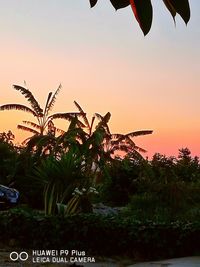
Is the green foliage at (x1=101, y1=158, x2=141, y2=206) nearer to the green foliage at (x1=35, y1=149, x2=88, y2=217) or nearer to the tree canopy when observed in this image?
the green foliage at (x1=35, y1=149, x2=88, y2=217)

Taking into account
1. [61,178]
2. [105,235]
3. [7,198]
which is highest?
[61,178]

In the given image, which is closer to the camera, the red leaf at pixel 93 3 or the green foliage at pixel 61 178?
the red leaf at pixel 93 3

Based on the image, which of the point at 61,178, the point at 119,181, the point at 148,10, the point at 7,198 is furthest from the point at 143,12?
the point at 119,181

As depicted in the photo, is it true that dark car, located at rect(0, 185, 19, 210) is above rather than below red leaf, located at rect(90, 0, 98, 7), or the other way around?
above

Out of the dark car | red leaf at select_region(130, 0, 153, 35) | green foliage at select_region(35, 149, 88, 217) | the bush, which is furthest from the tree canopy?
the dark car

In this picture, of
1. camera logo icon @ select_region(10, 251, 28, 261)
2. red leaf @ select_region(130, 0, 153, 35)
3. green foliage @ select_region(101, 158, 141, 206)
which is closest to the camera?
red leaf @ select_region(130, 0, 153, 35)

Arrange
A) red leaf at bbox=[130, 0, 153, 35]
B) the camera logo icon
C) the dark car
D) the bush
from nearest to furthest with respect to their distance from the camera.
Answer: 1. red leaf at bbox=[130, 0, 153, 35]
2. the camera logo icon
3. the bush
4. the dark car

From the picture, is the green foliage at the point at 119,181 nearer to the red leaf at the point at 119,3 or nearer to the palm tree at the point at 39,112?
the palm tree at the point at 39,112

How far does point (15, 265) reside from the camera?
22.1 ft

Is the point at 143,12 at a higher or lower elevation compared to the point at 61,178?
lower

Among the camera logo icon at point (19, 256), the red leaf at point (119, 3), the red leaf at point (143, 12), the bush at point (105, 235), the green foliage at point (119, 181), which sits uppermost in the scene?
the green foliage at point (119, 181)

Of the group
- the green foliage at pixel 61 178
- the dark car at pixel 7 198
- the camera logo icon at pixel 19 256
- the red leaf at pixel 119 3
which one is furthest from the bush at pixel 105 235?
the red leaf at pixel 119 3

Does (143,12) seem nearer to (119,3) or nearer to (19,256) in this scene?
(119,3)

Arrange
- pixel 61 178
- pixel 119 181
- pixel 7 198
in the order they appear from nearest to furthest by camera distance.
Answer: pixel 61 178, pixel 7 198, pixel 119 181
